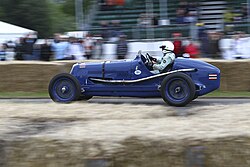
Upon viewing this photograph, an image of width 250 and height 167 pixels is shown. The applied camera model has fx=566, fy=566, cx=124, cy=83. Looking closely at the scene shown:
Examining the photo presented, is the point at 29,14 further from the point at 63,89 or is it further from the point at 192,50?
the point at 63,89

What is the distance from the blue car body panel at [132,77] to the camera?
1142 centimetres

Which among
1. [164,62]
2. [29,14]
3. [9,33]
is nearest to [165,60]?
[164,62]

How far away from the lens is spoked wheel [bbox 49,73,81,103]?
12.0m

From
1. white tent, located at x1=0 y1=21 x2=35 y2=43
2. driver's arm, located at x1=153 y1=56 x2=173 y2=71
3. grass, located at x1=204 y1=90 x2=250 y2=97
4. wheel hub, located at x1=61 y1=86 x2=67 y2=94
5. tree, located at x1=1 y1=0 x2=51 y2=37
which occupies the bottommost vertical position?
grass, located at x1=204 y1=90 x2=250 y2=97

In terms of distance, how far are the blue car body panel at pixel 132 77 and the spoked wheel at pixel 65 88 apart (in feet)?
0.76

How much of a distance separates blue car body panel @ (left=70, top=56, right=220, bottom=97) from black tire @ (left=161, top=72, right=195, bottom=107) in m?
0.33

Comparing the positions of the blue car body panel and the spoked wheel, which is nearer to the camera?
the blue car body panel

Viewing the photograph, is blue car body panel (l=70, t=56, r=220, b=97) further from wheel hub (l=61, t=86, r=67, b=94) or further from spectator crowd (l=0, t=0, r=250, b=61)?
spectator crowd (l=0, t=0, r=250, b=61)

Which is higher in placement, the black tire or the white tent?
the white tent

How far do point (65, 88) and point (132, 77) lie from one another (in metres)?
1.48

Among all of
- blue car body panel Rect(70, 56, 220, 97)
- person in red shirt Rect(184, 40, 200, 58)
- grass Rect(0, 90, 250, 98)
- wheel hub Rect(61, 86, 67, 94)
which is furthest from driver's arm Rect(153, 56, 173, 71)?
person in red shirt Rect(184, 40, 200, 58)

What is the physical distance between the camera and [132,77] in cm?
1173

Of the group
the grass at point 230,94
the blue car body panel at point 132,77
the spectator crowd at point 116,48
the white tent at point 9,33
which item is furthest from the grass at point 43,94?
the white tent at point 9,33

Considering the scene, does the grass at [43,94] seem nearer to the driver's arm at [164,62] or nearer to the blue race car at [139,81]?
the blue race car at [139,81]
